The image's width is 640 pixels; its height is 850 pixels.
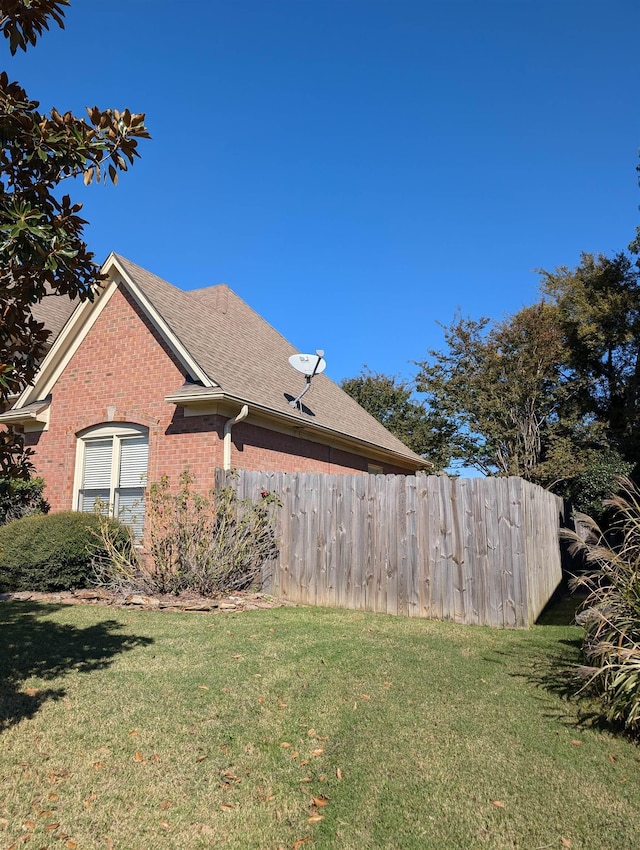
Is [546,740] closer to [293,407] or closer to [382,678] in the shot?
[382,678]

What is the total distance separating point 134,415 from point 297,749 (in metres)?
8.80

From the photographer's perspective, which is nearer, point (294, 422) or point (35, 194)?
point (35, 194)

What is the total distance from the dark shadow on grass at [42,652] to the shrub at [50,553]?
5.61 ft

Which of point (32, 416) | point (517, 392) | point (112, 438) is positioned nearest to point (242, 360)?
point (112, 438)

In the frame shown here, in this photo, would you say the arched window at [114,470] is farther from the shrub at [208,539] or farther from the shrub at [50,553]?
the shrub at [208,539]

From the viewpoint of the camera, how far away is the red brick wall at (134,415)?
10.9 meters

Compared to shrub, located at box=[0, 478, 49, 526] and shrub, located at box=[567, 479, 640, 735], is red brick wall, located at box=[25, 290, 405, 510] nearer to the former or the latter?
shrub, located at box=[0, 478, 49, 526]

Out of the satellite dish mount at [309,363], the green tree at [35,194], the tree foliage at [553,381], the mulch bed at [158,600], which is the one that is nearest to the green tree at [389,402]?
the tree foliage at [553,381]

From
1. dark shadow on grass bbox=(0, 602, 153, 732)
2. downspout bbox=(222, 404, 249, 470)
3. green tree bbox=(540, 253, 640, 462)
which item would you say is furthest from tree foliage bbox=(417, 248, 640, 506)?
dark shadow on grass bbox=(0, 602, 153, 732)

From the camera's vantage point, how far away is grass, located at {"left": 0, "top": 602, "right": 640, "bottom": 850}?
3.19 m

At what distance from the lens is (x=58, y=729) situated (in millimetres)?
4285

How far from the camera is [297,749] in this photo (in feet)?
13.6

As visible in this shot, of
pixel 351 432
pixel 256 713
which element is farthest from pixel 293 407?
pixel 256 713

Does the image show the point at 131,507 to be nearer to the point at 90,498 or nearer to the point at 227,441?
the point at 90,498
